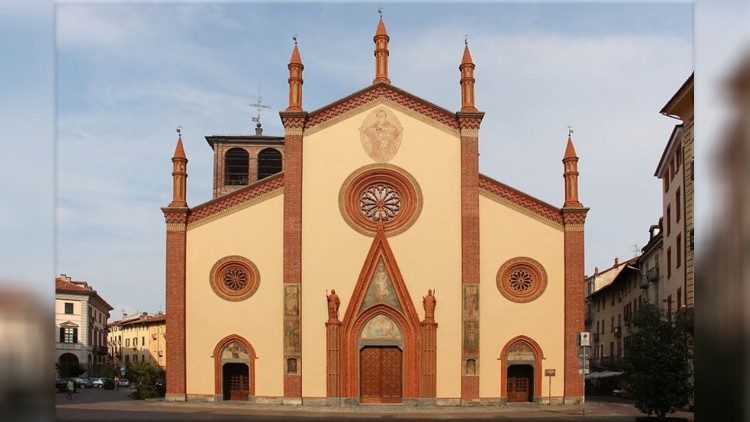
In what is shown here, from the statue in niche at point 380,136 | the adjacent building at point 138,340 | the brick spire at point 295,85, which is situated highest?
the brick spire at point 295,85

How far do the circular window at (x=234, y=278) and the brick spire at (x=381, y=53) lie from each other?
10702 mm

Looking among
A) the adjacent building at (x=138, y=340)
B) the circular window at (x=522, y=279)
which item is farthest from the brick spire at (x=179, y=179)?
the adjacent building at (x=138, y=340)

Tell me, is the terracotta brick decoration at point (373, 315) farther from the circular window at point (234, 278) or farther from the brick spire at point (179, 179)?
the brick spire at point (179, 179)

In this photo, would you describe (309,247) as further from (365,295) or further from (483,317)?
(483,317)

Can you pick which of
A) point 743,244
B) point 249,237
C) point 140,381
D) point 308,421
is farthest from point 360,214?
point 743,244

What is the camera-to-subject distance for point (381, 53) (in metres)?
36.7

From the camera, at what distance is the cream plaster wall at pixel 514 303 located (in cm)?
3378

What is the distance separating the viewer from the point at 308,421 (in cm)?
2622

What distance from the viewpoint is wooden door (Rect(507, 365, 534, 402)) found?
34.3 metres

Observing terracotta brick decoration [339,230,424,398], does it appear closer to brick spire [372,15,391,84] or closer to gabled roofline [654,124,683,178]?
brick spire [372,15,391,84]

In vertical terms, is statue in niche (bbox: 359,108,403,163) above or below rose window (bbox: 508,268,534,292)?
above

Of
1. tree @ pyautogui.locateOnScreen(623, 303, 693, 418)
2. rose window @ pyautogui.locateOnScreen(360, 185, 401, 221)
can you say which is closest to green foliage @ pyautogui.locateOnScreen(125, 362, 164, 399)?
rose window @ pyautogui.locateOnScreen(360, 185, 401, 221)

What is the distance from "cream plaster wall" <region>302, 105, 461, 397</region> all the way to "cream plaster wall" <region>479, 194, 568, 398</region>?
1.22 metres

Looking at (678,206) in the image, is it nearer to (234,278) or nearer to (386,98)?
(386,98)
